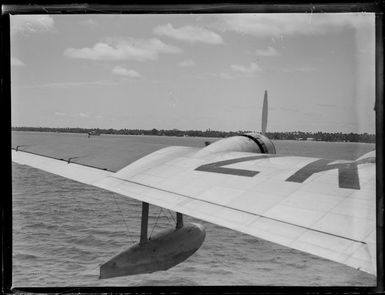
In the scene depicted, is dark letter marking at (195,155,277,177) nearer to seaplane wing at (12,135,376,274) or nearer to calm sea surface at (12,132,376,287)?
seaplane wing at (12,135,376,274)

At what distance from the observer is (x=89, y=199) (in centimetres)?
2253

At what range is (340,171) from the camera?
4.72 meters

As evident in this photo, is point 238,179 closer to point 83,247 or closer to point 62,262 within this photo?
point 62,262

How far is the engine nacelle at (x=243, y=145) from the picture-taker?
7.80 m

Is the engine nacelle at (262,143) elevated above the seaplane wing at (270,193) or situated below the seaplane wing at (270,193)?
above

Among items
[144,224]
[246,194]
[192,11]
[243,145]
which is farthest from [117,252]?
[192,11]

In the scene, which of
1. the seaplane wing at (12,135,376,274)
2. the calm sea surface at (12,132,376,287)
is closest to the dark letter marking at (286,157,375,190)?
the seaplane wing at (12,135,376,274)

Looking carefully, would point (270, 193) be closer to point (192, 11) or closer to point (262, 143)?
point (192, 11)

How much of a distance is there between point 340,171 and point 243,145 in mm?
4012

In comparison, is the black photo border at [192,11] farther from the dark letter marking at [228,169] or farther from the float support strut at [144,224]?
the float support strut at [144,224]

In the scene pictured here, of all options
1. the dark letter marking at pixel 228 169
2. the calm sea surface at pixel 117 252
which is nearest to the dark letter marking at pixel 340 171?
the dark letter marking at pixel 228 169

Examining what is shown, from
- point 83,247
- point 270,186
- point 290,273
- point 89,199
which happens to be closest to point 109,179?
point 270,186

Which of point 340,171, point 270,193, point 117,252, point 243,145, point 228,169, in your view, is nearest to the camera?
point 270,193
